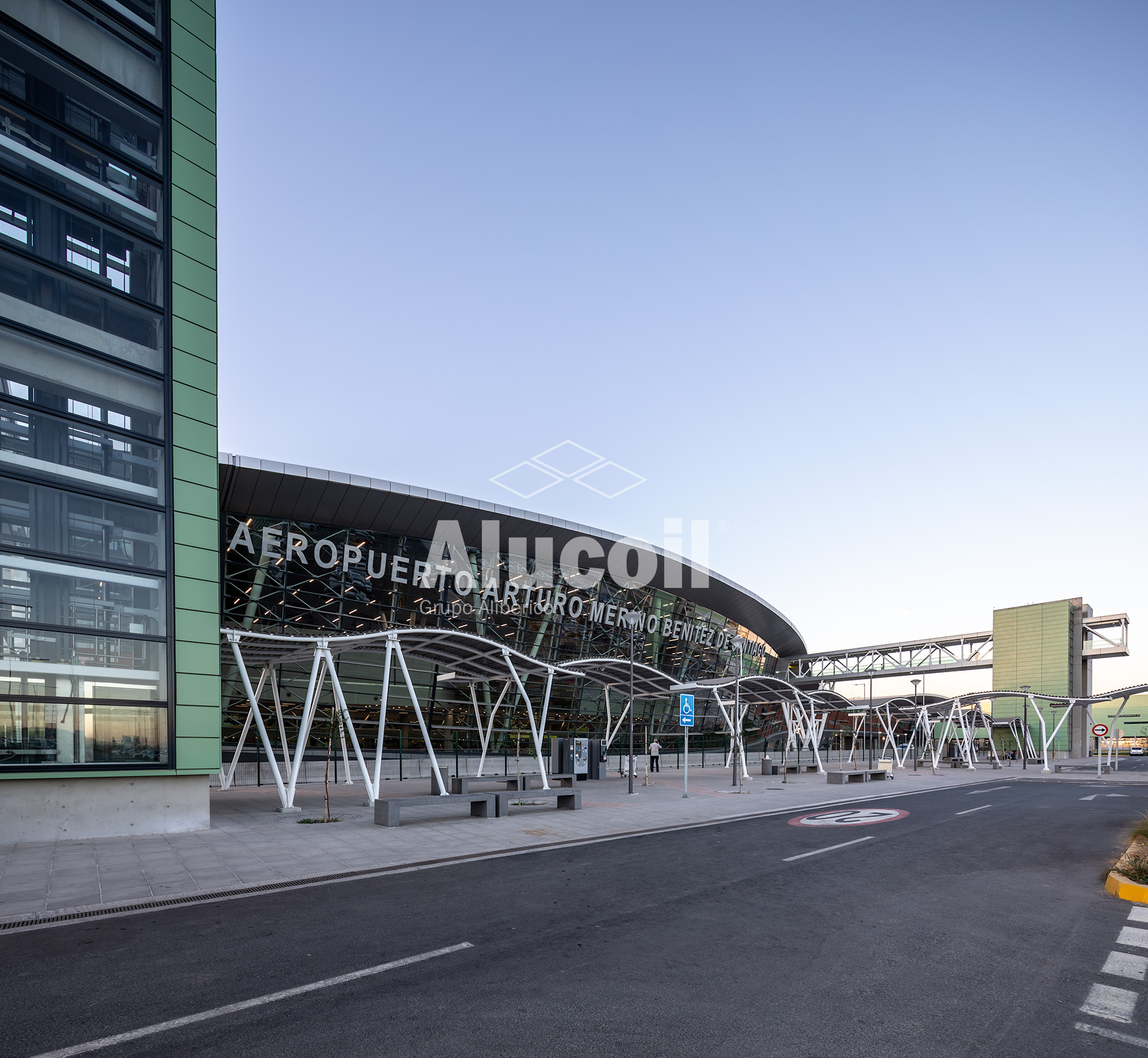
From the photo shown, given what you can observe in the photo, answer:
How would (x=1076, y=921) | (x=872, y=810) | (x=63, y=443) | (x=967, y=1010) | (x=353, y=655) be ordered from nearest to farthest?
(x=967, y=1010) → (x=1076, y=921) → (x=63, y=443) → (x=872, y=810) → (x=353, y=655)

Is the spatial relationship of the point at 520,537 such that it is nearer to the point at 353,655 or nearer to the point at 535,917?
the point at 353,655

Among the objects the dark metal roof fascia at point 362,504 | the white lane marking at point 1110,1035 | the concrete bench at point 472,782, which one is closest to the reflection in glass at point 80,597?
the concrete bench at point 472,782

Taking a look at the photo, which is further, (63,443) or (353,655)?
(353,655)

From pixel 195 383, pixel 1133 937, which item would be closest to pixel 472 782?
pixel 195 383

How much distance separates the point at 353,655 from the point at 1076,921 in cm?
3377

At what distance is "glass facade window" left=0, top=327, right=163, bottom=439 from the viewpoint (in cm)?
1602

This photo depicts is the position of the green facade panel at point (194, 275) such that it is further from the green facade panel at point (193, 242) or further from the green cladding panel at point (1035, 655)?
the green cladding panel at point (1035, 655)

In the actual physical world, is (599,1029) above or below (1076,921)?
above

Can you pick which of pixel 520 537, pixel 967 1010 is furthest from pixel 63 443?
pixel 520 537

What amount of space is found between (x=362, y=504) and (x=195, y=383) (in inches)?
697

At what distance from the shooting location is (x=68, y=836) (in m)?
15.2

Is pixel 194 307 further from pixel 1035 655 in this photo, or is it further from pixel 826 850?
pixel 1035 655

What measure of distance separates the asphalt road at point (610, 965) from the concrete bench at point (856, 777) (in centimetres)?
2259

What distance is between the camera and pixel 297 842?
1480 centimetres
